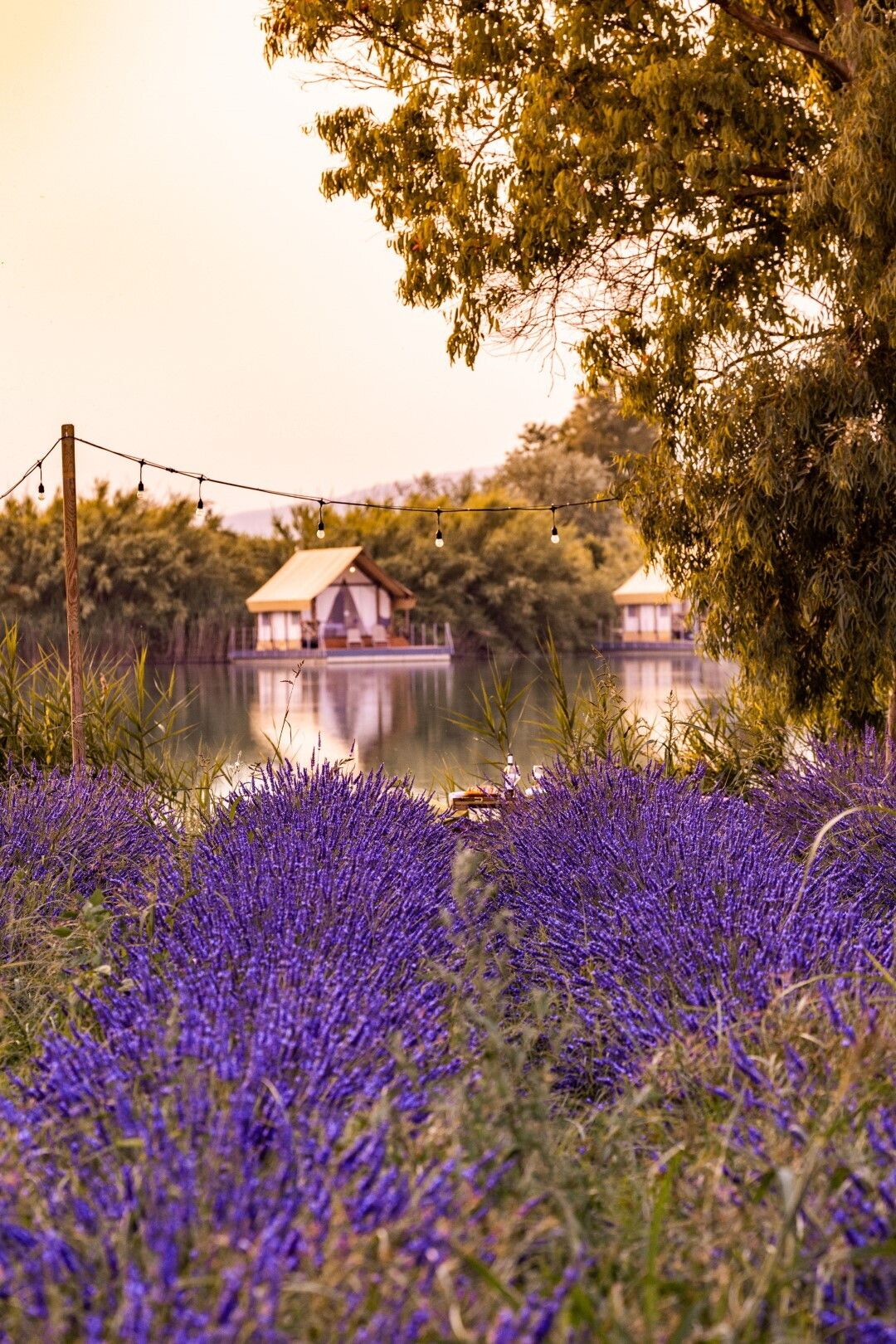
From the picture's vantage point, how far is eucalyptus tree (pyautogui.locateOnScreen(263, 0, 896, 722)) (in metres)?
5.75

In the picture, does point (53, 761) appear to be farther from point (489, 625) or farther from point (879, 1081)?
point (489, 625)

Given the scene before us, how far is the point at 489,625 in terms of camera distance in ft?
115

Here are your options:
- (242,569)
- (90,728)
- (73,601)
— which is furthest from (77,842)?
(242,569)

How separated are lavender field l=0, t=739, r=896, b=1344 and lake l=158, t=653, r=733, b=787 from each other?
7615 millimetres

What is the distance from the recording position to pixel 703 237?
7023 millimetres

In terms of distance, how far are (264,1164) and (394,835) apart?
2.16 m

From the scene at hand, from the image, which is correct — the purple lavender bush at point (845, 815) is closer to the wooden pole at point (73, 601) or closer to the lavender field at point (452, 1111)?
the lavender field at point (452, 1111)

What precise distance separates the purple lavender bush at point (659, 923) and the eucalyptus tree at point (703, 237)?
8.35 ft

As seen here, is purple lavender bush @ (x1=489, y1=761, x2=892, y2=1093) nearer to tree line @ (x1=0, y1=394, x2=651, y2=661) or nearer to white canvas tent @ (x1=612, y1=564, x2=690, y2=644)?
tree line @ (x1=0, y1=394, x2=651, y2=661)

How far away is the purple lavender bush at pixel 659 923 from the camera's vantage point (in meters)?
2.08

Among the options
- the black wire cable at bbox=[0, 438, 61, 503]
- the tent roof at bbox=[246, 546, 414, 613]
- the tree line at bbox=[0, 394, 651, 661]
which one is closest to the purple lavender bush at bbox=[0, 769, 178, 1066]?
the black wire cable at bbox=[0, 438, 61, 503]

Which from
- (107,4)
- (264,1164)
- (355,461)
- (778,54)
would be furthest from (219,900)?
(355,461)

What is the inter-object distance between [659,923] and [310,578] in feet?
97.4

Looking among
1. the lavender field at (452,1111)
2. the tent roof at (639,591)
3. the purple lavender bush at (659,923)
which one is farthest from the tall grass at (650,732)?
the tent roof at (639,591)
